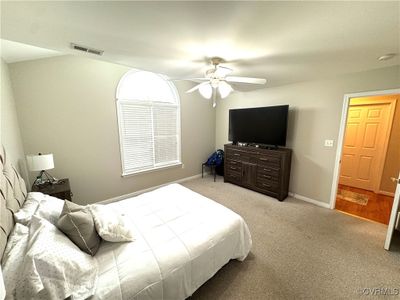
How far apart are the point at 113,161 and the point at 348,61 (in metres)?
4.04

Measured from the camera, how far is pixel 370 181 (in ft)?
12.5

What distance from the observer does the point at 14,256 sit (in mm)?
985

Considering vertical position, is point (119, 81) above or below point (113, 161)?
above

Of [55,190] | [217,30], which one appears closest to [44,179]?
[55,190]

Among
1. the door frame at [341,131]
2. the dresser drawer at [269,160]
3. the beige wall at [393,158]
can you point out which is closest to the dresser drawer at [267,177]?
the dresser drawer at [269,160]

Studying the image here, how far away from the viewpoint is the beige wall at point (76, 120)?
7.85 feet

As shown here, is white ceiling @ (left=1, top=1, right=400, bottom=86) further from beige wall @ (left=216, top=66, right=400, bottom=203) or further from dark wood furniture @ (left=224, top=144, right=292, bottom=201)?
dark wood furniture @ (left=224, top=144, right=292, bottom=201)

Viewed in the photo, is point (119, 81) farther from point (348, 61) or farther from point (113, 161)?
point (348, 61)

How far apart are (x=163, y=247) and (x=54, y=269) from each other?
0.69 metres

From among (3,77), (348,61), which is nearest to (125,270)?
(3,77)

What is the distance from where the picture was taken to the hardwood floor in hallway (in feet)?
9.24

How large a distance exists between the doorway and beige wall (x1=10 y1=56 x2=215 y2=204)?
13.8 ft

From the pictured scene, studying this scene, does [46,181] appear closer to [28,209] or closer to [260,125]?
[28,209]

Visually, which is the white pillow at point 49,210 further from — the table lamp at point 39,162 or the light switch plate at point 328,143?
the light switch plate at point 328,143
